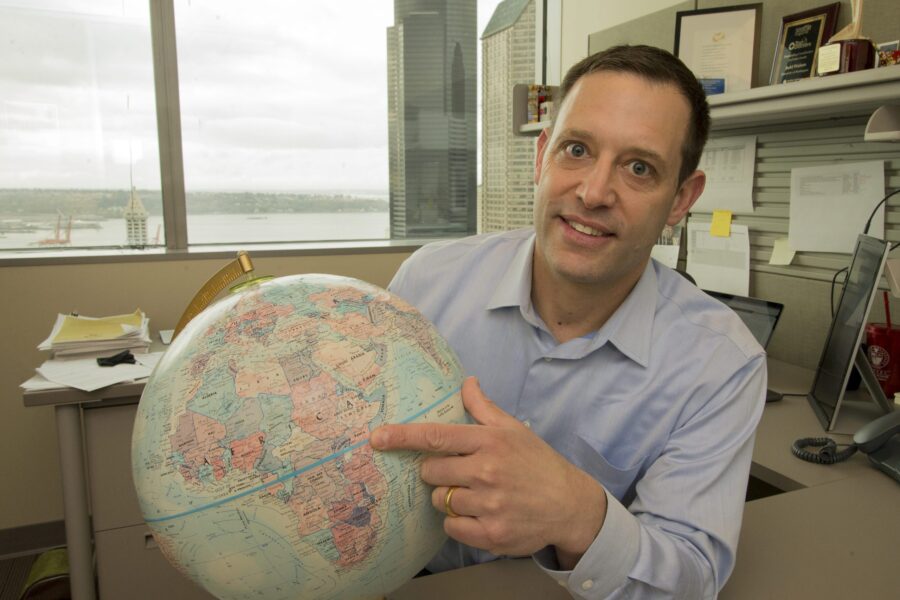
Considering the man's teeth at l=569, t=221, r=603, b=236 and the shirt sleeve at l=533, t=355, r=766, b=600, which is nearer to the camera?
the shirt sleeve at l=533, t=355, r=766, b=600

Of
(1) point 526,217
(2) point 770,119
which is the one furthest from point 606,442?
(1) point 526,217

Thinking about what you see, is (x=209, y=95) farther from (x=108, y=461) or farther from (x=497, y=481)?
(x=497, y=481)

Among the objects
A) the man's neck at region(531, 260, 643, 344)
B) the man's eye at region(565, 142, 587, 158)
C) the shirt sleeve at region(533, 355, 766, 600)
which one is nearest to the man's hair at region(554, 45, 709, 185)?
the man's eye at region(565, 142, 587, 158)

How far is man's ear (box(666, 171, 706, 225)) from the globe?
0.65 m

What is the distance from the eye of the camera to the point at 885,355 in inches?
60.5

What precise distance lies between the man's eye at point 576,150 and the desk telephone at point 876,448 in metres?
0.77

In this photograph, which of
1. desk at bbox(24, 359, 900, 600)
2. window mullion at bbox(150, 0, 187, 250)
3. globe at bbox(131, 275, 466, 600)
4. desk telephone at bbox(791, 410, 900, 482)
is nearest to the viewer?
globe at bbox(131, 275, 466, 600)

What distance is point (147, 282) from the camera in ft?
8.48

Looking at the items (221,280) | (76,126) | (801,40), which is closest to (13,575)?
(76,126)

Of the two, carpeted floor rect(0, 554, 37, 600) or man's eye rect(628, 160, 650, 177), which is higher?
man's eye rect(628, 160, 650, 177)

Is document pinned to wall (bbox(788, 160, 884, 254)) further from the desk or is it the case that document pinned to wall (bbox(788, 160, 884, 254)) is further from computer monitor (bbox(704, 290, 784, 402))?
the desk

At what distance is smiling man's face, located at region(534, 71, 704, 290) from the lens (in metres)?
1.02

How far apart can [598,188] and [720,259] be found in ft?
4.03

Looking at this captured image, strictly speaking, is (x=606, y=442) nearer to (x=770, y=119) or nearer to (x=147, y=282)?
(x=770, y=119)
